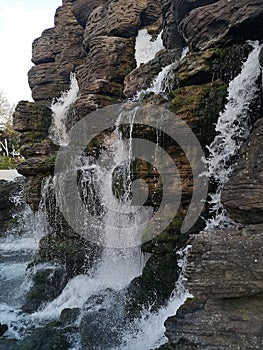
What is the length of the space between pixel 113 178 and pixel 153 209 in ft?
6.06

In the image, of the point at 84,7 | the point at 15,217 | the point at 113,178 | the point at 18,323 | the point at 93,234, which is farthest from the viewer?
the point at 84,7

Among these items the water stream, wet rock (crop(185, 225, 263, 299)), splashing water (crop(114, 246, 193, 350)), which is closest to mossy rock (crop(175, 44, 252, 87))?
the water stream

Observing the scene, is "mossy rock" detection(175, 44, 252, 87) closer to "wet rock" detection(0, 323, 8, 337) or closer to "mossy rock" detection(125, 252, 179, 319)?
"mossy rock" detection(125, 252, 179, 319)

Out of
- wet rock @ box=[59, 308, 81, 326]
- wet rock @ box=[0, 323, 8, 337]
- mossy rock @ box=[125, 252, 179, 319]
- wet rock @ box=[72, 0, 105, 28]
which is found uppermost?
wet rock @ box=[72, 0, 105, 28]

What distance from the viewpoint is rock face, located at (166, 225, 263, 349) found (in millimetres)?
4176

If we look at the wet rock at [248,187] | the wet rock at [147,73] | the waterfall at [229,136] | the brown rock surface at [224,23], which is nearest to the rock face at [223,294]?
the wet rock at [248,187]

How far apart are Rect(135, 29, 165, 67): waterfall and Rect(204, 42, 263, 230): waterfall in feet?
36.6

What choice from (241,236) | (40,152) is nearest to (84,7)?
(40,152)

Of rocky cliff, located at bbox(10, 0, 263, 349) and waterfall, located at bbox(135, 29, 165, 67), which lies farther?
waterfall, located at bbox(135, 29, 165, 67)

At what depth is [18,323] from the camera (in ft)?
26.9

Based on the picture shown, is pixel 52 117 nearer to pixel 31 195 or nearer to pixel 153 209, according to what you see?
pixel 31 195

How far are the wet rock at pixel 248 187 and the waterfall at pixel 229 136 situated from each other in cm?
203

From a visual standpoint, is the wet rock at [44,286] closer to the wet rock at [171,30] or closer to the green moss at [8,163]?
the wet rock at [171,30]

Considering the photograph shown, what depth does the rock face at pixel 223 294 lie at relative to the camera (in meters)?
4.18
